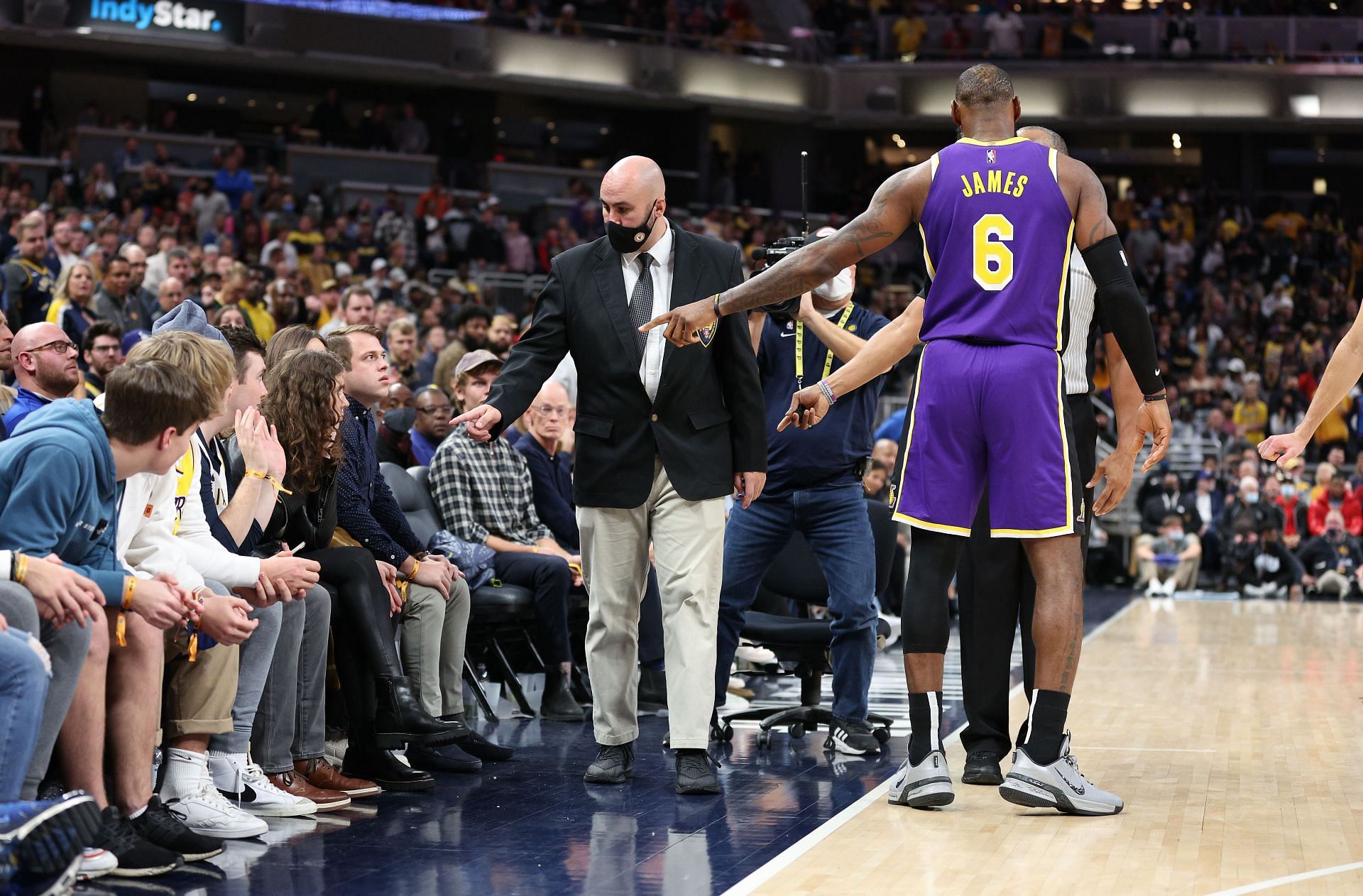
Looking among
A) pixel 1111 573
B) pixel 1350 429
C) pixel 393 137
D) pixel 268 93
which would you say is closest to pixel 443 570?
pixel 1111 573

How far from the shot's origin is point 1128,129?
28.9 meters

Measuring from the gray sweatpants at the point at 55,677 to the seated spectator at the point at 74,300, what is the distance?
6.05 meters

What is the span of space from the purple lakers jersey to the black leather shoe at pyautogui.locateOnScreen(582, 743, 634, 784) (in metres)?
1.83

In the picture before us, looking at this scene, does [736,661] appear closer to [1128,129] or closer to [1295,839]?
[1295,839]

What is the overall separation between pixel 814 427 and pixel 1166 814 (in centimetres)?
208

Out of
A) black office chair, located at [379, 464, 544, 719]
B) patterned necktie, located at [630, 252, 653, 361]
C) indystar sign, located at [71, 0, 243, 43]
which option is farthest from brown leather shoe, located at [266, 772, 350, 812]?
indystar sign, located at [71, 0, 243, 43]

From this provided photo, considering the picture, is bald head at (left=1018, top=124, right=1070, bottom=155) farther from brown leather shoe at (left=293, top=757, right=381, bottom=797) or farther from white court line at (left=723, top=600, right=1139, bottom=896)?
brown leather shoe at (left=293, top=757, right=381, bottom=797)

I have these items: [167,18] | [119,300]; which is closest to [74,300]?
[119,300]

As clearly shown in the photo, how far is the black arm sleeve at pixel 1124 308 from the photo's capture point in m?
4.84

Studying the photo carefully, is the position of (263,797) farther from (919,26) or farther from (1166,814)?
(919,26)

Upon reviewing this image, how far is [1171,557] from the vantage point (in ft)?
53.0

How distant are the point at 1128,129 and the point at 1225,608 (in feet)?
55.7

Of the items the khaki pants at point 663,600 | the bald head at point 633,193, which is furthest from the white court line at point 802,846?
the bald head at point 633,193

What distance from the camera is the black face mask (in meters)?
5.36
